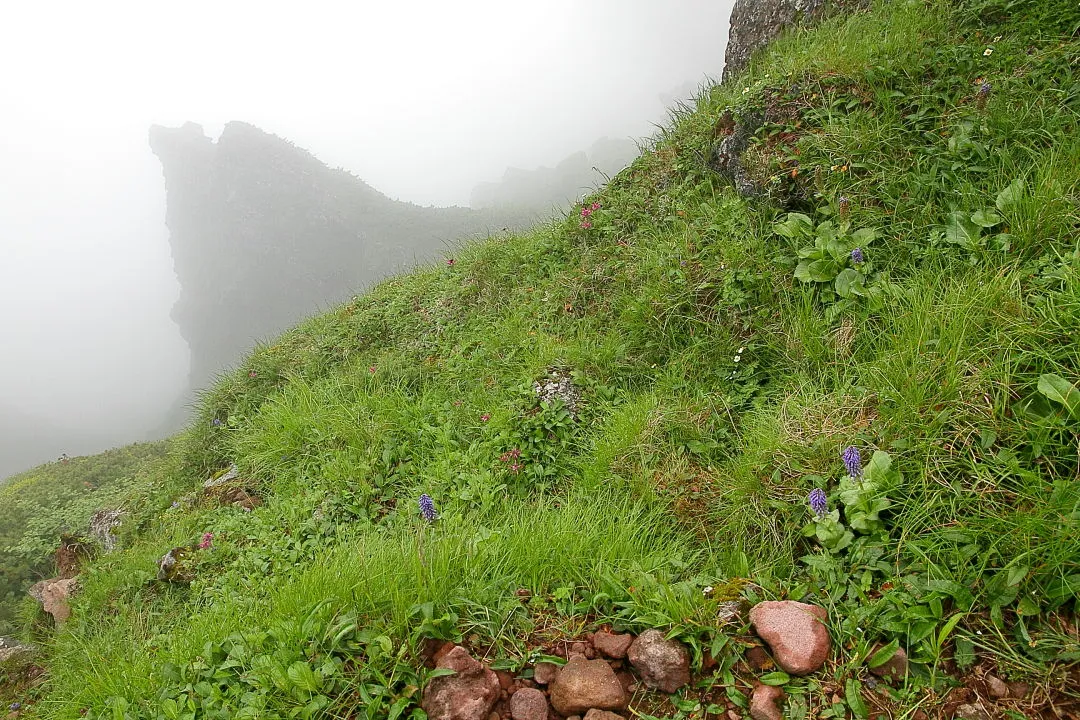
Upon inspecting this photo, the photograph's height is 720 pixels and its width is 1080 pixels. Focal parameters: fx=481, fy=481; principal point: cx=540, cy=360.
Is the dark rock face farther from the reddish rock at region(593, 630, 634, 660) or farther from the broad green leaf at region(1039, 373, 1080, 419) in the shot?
the reddish rock at region(593, 630, 634, 660)

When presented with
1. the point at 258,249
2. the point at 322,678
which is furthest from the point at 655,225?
the point at 258,249

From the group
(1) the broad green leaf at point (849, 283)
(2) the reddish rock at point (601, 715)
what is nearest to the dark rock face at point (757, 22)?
(1) the broad green leaf at point (849, 283)

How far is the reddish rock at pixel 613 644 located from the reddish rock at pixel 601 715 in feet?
0.64

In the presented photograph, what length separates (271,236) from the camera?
83.8 m

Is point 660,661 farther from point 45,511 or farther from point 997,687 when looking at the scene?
point 45,511

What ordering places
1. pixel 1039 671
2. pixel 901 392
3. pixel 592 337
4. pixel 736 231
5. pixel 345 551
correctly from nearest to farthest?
1. pixel 1039 671
2. pixel 901 392
3. pixel 345 551
4. pixel 736 231
5. pixel 592 337

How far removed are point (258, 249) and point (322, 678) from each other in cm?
10054

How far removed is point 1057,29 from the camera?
142 inches

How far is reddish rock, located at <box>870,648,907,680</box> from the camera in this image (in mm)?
1543

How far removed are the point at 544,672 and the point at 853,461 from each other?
1520 mm

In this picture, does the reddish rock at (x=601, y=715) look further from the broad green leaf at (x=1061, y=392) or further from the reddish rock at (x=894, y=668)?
the broad green leaf at (x=1061, y=392)

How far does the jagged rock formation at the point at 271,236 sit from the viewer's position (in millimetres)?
68062

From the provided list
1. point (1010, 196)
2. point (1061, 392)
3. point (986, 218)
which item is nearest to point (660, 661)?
point (1061, 392)

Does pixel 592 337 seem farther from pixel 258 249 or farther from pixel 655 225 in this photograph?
pixel 258 249
